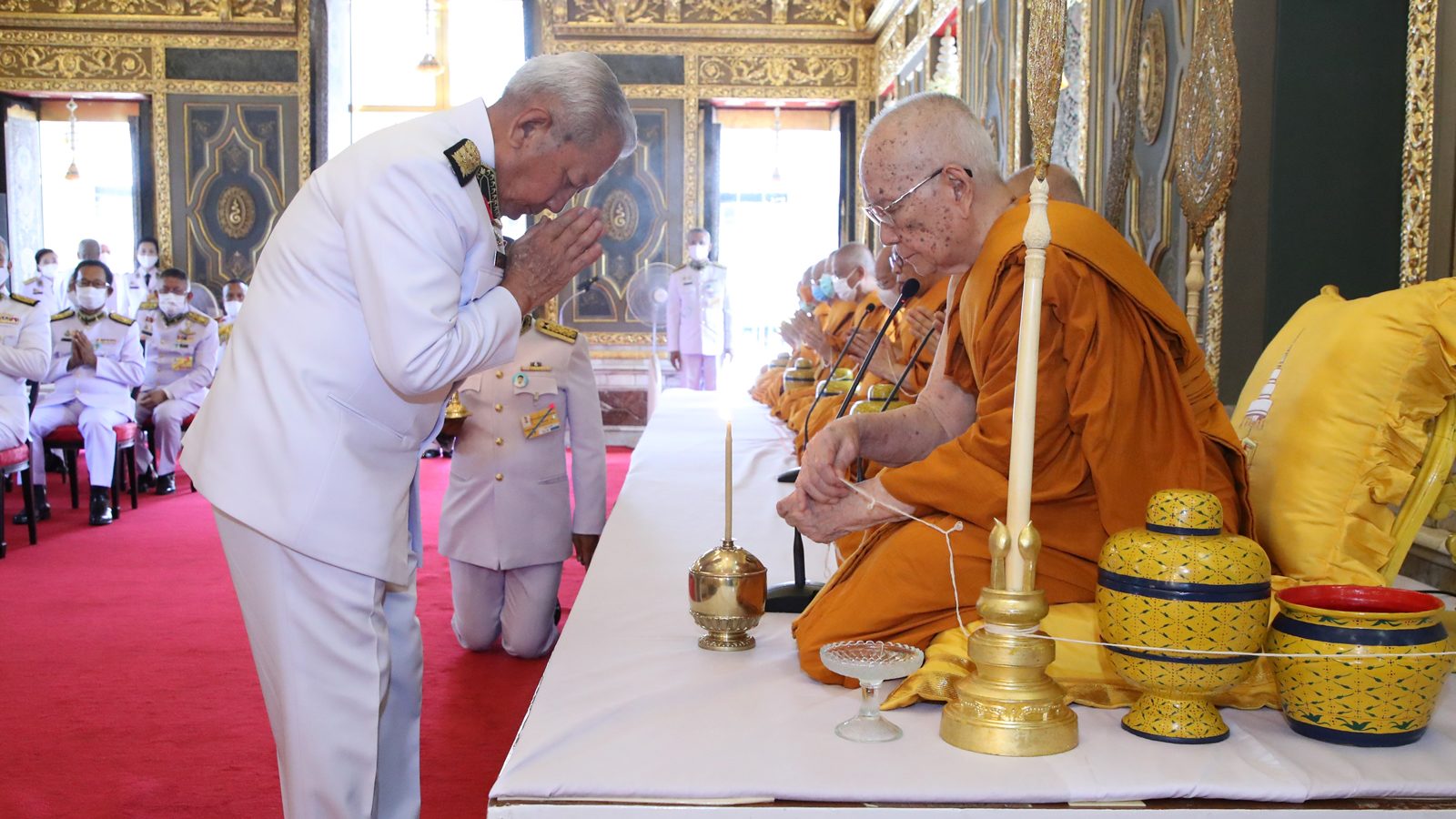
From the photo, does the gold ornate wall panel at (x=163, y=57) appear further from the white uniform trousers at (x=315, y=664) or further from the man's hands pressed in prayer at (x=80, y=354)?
the white uniform trousers at (x=315, y=664)

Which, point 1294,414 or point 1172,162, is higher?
point 1172,162

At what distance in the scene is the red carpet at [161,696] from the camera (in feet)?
8.11

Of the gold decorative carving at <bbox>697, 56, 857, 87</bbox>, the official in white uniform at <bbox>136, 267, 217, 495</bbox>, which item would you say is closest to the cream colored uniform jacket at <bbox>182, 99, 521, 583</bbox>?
the official in white uniform at <bbox>136, 267, 217, 495</bbox>

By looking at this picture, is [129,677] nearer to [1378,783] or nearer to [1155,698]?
[1155,698]

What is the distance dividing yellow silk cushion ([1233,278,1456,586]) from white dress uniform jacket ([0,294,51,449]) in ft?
17.4

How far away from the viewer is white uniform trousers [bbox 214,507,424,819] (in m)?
1.61

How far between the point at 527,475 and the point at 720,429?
57.8 inches

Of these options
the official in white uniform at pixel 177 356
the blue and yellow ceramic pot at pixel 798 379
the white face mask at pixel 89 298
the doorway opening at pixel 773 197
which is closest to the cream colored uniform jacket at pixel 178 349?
the official in white uniform at pixel 177 356

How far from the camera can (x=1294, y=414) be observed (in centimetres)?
183

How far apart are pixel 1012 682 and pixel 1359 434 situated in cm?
82

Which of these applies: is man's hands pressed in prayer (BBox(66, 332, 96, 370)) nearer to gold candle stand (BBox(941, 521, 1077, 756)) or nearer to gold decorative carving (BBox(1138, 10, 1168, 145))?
gold decorative carving (BBox(1138, 10, 1168, 145))

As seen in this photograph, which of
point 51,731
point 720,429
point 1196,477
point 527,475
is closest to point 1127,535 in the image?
point 1196,477

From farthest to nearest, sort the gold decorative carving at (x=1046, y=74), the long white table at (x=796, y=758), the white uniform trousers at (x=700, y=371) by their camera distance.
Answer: the white uniform trousers at (x=700, y=371) → the gold decorative carving at (x=1046, y=74) → the long white table at (x=796, y=758)

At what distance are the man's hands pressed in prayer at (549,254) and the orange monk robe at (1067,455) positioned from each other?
545mm
